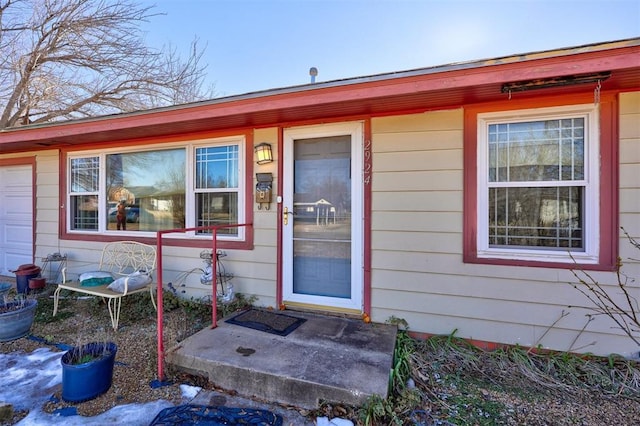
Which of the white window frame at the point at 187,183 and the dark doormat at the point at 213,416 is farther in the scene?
the white window frame at the point at 187,183

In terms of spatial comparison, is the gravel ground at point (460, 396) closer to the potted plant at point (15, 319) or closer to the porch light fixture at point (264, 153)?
the potted plant at point (15, 319)

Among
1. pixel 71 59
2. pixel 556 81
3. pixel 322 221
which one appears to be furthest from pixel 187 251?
pixel 71 59

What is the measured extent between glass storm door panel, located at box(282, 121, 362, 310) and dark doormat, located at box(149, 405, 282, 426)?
1438mm

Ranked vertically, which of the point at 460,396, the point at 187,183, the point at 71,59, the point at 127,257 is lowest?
the point at 460,396

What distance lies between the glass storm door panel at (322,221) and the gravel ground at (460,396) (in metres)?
1.05

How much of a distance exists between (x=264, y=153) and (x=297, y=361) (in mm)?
2139

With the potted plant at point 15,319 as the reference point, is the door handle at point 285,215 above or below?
above

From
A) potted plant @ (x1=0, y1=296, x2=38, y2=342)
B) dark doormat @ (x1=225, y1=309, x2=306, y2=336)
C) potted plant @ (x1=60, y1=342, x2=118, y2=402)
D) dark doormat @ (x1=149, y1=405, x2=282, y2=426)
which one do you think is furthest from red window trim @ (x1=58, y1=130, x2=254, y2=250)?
dark doormat @ (x1=149, y1=405, x2=282, y2=426)

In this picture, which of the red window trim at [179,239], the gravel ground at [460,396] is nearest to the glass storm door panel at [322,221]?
the red window trim at [179,239]

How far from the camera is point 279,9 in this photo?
6574 millimetres

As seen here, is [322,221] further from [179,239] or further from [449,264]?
[179,239]

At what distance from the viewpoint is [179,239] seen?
3826 millimetres

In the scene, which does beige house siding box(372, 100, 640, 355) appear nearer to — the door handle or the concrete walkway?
the concrete walkway

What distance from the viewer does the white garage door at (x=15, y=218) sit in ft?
15.9
